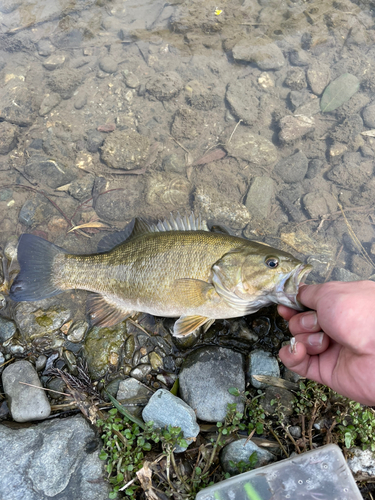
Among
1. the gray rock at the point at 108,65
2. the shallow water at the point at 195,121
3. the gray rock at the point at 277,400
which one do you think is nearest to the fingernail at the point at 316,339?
the gray rock at the point at 277,400

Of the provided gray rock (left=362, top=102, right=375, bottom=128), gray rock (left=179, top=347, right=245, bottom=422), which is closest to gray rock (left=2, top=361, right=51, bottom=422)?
gray rock (left=179, top=347, right=245, bottom=422)

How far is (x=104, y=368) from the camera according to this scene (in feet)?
11.6

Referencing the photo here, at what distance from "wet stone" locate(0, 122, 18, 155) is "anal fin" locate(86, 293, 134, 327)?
3.35m

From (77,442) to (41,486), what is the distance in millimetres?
406

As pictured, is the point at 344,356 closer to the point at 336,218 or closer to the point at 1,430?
the point at 336,218

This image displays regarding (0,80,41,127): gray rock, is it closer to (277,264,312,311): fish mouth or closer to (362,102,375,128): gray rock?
(277,264,312,311): fish mouth

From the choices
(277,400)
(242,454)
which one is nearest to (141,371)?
(242,454)

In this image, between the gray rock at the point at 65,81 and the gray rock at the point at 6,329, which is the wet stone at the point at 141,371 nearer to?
the gray rock at the point at 6,329

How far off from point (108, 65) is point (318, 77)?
4423 millimetres

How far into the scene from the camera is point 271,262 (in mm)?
2953

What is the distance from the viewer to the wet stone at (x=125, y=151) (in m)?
5.03

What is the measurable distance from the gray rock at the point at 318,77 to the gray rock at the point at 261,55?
65 centimetres

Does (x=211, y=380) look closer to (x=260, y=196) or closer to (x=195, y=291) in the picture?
(x=195, y=291)

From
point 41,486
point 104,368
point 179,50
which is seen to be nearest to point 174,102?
point 179,50
